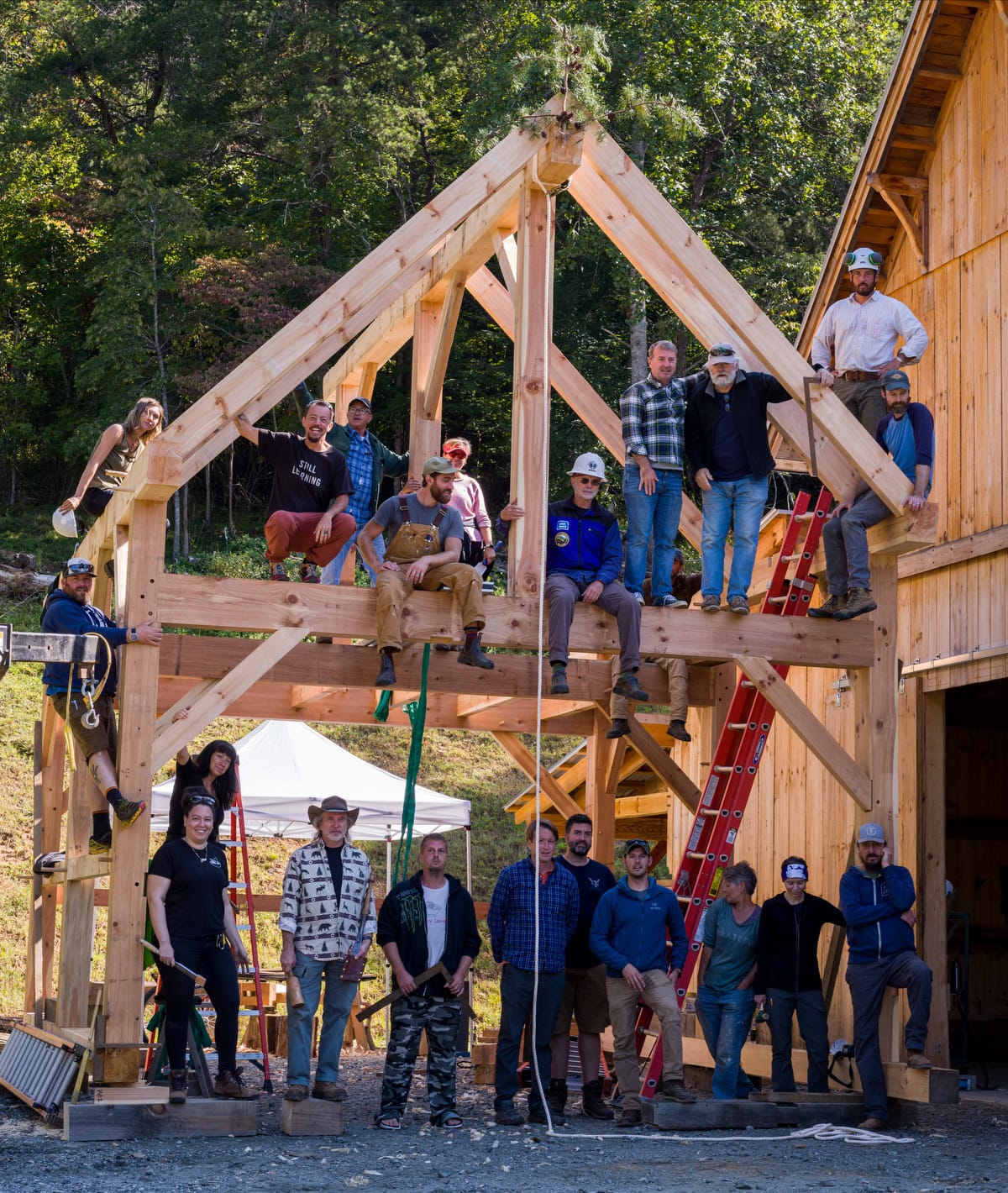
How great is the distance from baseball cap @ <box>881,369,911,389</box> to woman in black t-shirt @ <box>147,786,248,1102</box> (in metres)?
4.69

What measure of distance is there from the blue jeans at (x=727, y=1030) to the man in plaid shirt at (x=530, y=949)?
100 cm

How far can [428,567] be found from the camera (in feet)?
28.8

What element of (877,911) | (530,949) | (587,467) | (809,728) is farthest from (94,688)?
(877,911)

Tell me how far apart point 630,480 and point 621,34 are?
18.8m

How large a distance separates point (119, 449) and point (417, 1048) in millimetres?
4279

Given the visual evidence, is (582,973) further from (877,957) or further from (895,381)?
(895,381)

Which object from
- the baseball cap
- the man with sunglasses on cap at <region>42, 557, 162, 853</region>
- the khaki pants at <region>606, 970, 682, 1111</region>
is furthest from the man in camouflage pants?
the baseball cap

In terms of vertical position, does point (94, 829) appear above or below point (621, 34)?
below

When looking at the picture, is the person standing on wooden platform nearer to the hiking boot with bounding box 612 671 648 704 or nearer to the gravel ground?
the gravel ground

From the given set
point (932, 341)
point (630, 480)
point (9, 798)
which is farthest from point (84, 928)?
point (9, 798)

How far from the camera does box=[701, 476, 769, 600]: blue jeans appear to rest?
365 inches

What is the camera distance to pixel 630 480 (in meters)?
9.45

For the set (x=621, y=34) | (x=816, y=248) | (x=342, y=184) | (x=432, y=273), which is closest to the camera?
(x=432, y=273)

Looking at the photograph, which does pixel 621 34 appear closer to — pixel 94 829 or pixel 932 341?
pixel 932 341
